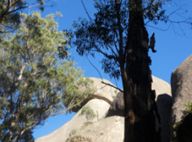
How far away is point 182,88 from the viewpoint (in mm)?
17672

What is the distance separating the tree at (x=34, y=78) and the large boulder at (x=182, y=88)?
23.6 ft

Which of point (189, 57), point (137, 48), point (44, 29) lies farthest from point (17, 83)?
point (137, 48)

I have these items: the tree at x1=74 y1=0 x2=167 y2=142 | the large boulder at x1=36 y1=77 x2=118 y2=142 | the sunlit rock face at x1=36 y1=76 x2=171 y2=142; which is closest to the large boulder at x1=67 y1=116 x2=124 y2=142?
the sunlit rock face at x1=36 y1=76 x2=171 y2=142

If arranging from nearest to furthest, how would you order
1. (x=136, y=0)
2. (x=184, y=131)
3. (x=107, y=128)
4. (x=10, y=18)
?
1. (x=184, y=131)
2. (x=136, y=0)
3. (x=10, y=18)
4. (x=107, y=128)

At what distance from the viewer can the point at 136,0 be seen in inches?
385

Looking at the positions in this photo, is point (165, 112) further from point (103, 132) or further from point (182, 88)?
point (103, 132)

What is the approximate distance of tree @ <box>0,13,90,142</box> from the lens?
23531 mm

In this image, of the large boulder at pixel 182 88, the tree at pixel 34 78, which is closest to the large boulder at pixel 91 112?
the tree at pixel 34 78

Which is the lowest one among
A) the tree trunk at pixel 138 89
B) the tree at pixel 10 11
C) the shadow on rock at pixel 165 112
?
the tree trunk at pixel 138 89

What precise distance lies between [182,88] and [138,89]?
31.8 ft

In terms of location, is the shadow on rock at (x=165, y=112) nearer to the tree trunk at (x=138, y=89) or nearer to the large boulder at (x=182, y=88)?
the large boulder at (x=182, y=88)

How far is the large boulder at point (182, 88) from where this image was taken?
17.2 metres

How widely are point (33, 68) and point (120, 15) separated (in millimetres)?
14342

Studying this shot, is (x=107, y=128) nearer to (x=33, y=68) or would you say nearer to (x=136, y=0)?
(x=33, y=68)
